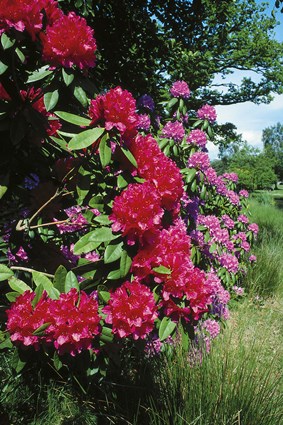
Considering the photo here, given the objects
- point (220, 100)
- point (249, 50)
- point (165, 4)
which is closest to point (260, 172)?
point (220, 100)

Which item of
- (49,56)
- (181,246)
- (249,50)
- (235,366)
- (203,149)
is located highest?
(249,50)

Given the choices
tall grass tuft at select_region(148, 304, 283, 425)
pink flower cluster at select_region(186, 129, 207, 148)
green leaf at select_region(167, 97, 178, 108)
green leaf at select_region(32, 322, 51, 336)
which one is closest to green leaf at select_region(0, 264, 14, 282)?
green leaf at select_region(32, 322, 51, 336)

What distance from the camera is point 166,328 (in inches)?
52.0

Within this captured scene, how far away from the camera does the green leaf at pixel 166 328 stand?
1.30 metres

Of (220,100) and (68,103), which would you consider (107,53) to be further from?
(220,100)

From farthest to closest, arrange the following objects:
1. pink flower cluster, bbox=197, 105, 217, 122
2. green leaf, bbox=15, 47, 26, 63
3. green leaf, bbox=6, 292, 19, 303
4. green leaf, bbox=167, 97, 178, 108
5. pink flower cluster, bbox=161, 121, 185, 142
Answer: pink flower cluster, bbox=197, 105, 217, 122, green leaf, bbox=167, 97, 178, 108, pink flower cluster, bbox=161, 121, 185, 142, green leaf, bbox=6, 292, 19, 303, green leaf, bbox=15, 47, 26, 63

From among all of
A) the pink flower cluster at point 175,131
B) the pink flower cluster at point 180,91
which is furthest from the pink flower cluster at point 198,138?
the pink flower cluster at point 180,91

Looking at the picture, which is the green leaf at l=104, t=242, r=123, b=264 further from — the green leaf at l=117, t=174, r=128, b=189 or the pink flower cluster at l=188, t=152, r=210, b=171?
the pink flower cluster at l=188, t=152, r=210, b=171

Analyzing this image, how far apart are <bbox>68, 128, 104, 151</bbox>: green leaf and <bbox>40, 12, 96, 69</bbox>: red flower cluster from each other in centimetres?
20

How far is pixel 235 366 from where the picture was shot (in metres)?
2.03

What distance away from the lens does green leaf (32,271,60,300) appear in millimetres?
1318

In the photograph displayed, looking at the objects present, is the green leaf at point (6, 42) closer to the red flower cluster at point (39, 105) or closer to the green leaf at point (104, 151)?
the red flower cluster at point (39, 105)

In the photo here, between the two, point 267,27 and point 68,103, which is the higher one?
point 267,27

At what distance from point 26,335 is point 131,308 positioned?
1.10 ft
